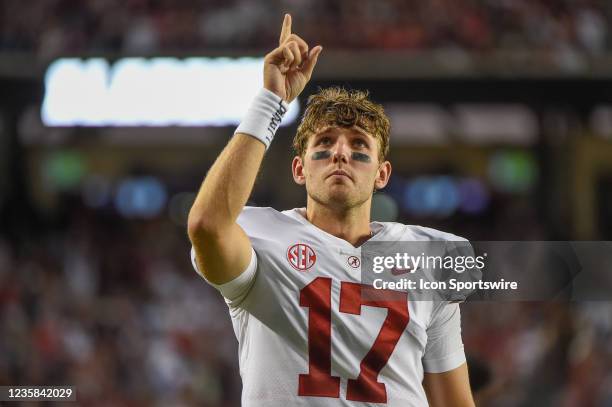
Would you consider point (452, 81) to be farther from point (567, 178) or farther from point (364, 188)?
point (364, 188)

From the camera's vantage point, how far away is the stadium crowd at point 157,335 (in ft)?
26.5

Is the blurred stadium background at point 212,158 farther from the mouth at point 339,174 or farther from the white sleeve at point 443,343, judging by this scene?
the mouth at point 339,174

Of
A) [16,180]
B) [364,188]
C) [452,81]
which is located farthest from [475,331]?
[16,180]

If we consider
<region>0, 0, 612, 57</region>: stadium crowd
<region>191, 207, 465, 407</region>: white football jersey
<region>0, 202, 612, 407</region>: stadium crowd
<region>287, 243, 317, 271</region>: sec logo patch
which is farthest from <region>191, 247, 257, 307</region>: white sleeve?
<region>0, 0, 612, 57</region>: stadium crowd

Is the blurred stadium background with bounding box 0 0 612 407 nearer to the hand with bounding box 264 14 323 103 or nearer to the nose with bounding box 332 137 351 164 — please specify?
the nose with bounding box 332 137 351 164

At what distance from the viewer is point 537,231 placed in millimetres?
11688

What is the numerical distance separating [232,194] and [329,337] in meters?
0.57

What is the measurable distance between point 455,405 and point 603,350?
5618 millimetres

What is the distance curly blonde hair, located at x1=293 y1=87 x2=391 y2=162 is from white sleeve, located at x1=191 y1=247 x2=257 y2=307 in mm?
469

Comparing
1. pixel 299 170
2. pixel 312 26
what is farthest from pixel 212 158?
pixel 299 170

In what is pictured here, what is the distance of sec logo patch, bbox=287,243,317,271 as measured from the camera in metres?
2.85

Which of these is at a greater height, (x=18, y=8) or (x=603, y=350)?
(x=18, y=8)

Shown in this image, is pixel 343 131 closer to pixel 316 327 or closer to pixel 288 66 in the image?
pixel 288 66

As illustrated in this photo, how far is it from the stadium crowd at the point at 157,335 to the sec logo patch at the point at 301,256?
442 centimetres
